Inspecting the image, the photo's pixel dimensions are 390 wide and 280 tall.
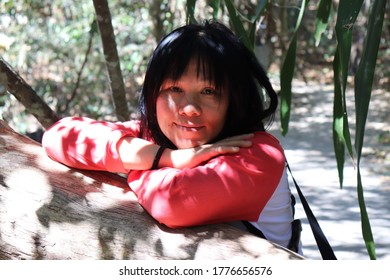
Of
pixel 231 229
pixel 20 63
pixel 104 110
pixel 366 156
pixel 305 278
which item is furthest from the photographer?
pixel 104 110

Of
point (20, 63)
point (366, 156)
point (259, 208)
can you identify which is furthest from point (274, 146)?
point (20, 63)

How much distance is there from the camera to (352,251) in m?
3.46

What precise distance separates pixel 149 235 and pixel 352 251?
239cm

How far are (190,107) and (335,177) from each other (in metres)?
3.74

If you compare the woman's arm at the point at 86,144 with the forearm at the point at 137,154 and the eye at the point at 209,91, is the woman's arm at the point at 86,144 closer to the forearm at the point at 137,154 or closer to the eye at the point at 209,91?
the forearm at the point at 137,154

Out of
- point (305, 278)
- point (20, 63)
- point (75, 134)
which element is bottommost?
point (20, 63)

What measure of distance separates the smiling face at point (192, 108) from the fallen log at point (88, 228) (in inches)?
6.7

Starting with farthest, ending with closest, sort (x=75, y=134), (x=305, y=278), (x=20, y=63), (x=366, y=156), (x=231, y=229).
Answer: (x=20, y=63) → (x=366, y=156) → (x=75, y=134) → (x=231, y=229) → (x=305, y=278)

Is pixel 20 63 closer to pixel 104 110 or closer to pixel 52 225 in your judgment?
pixel 104 110

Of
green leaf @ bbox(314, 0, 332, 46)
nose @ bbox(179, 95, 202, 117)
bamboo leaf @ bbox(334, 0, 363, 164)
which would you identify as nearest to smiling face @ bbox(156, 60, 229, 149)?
nose @ bbox(179, 95, 202, 117)

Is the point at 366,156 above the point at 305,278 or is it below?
below

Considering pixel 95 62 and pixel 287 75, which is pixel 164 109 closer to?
pixel 287 75

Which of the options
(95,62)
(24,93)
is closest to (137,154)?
(24,93)

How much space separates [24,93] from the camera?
6.32 ft
